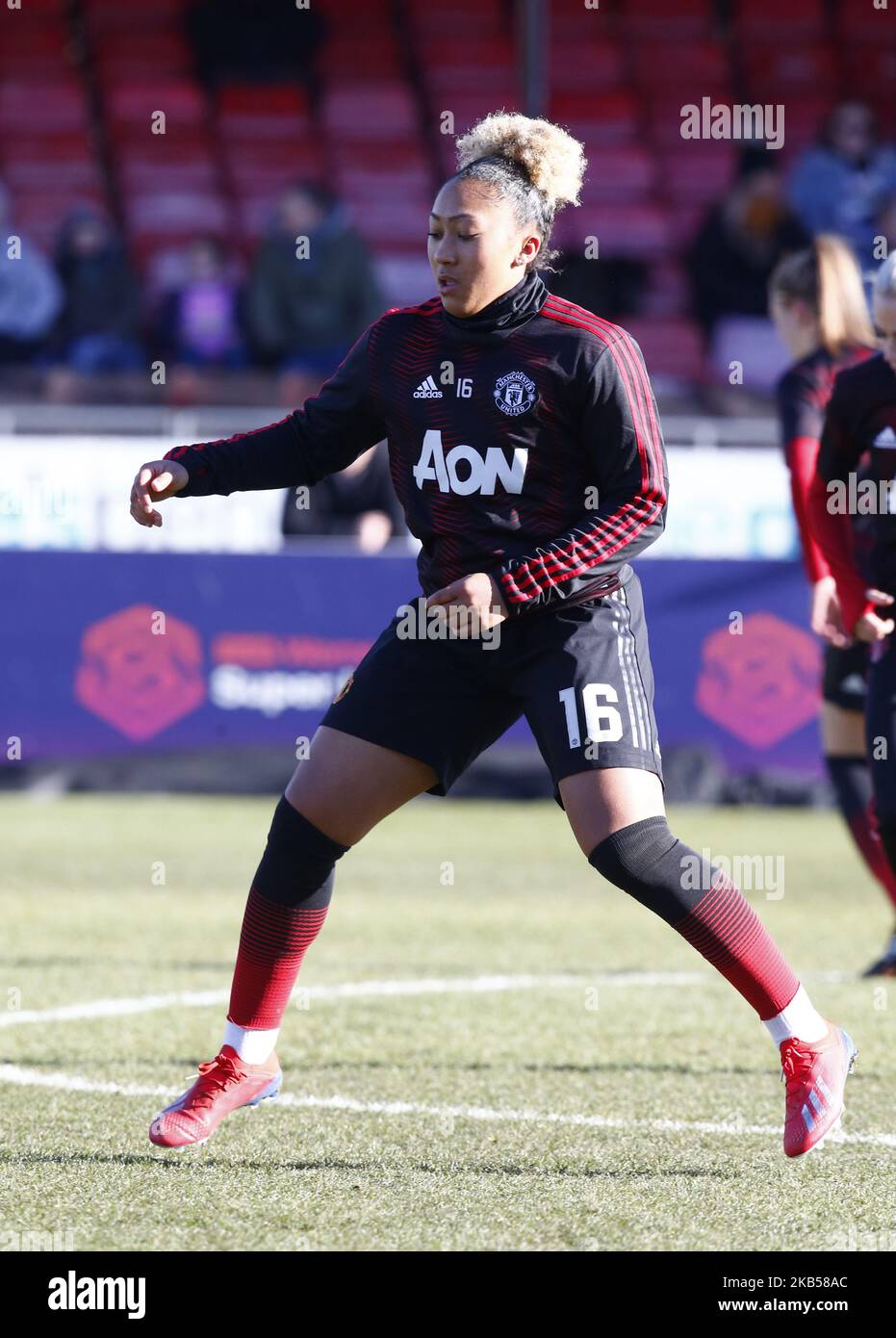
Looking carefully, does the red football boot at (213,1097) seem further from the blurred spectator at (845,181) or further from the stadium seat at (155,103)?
the stadium seat at (155,103)

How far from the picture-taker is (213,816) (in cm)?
1151

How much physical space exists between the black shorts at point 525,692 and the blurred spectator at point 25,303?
37.9 ft

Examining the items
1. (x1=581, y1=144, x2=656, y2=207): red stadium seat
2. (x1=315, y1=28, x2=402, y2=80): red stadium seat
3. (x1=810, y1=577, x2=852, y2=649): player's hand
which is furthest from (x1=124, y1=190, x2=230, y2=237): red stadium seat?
(x1=810, y1=577, x2=852, y2=649): player's hand

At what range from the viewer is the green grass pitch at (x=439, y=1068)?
13.3 ft

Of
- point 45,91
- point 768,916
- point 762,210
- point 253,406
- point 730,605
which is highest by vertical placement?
point 45,91

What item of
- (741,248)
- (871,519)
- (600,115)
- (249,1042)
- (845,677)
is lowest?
(249,1042)

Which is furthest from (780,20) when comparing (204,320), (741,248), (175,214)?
(204,320)

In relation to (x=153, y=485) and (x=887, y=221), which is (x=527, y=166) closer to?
(x=153, y=485)

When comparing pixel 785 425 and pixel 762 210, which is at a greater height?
pixel 762 210

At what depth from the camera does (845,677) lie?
7.21 metres

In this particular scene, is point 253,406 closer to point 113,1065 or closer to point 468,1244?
point 113,1065

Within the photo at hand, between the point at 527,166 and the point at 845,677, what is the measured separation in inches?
124

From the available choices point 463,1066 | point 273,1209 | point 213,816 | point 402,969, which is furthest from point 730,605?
point 273,1209

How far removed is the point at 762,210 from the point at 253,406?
486cm
